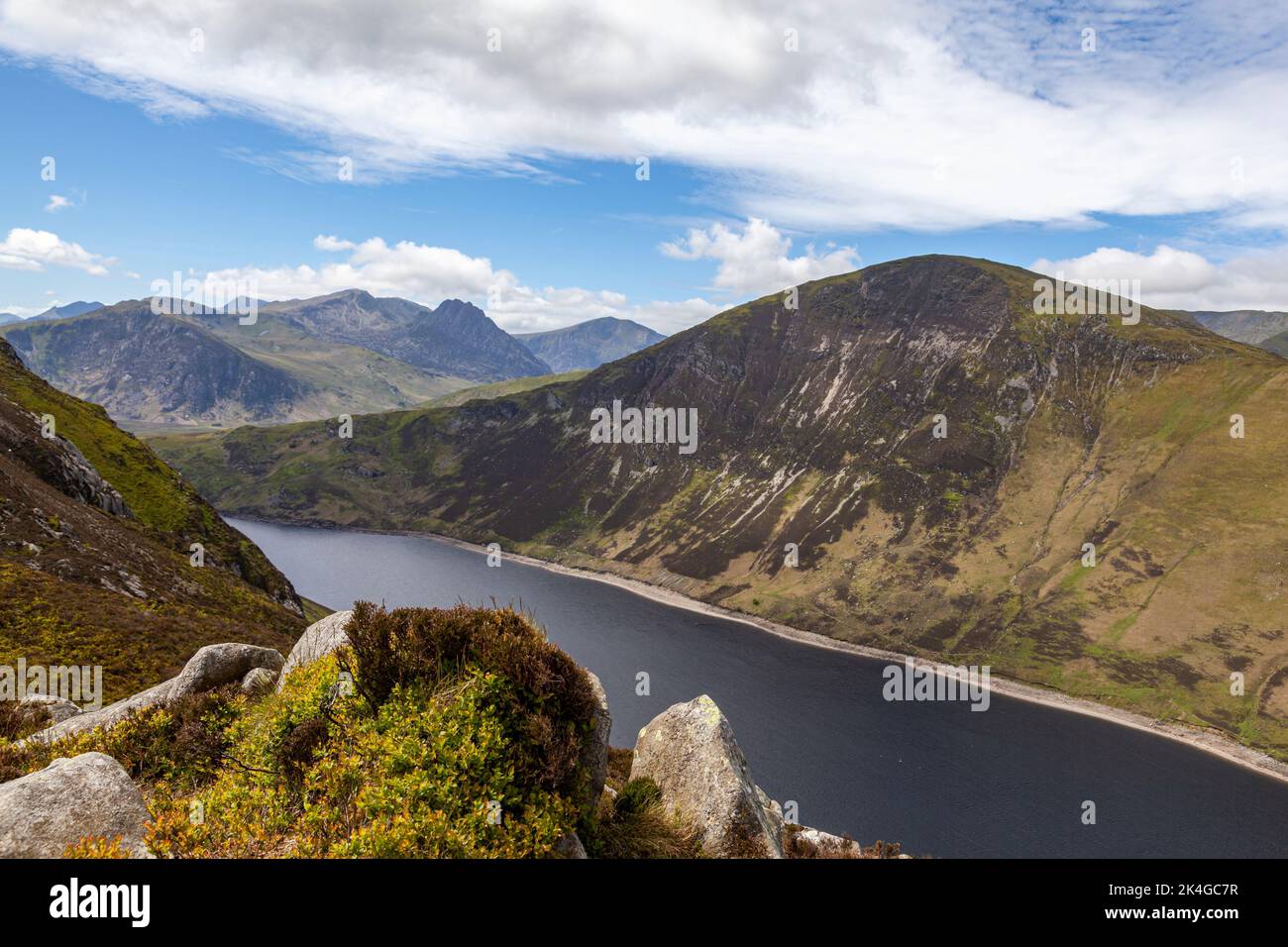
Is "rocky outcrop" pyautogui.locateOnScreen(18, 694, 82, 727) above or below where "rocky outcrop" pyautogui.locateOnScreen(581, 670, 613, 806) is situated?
below

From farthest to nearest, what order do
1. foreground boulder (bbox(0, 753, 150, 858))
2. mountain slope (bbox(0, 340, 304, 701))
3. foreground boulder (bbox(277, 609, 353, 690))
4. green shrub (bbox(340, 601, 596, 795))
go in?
1. mountain slope (bbox(0, 340, 304, 701))
2. foreground boulder (bbox(277, 609, 353, 690))
3. green shrub (bbox(340, 601, 596, 795))
4. foreground boulder (bbox(0, 753, 150, 858))

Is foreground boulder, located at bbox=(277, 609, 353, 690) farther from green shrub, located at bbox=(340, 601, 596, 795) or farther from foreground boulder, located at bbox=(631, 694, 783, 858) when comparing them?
foreground boulder, located at bbox=(631, 694, 783, 858)

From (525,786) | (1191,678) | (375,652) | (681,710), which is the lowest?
(1191,678)

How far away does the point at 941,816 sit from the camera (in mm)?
113875

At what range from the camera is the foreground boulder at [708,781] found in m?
20.4

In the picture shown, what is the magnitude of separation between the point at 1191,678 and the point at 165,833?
214m

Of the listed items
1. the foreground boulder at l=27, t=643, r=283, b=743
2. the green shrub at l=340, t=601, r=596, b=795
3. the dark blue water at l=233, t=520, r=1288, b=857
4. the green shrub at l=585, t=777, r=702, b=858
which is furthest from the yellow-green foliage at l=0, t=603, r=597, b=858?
the dark blue water at l=233, t=520, r=1288, b=857

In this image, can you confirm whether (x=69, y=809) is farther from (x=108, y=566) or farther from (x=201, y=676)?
(x=108, y=566)

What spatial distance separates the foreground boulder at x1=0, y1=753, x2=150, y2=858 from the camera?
1006cm

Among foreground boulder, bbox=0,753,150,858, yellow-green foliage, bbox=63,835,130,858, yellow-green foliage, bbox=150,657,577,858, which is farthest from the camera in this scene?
yellow-green foliage, bbox=150,657,577,858

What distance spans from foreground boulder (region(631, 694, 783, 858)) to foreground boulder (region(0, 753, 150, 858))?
1519 centimetres

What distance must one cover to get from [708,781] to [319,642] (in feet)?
44.9
